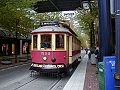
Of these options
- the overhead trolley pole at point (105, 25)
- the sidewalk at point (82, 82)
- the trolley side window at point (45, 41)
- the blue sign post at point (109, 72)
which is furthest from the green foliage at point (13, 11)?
the blue sign post at point (109, 72)

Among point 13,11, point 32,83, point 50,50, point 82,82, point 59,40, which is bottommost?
point 32,83

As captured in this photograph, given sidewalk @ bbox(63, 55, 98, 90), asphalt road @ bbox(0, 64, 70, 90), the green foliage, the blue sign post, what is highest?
the green foliage

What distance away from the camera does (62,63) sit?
18.7 m

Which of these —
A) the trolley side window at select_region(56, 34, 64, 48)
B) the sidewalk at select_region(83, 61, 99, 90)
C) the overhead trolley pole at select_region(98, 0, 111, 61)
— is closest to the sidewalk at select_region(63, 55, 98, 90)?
the sidewalk at select_region(83, 61, 99, 90)

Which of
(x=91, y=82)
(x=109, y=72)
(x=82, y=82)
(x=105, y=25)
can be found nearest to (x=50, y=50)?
(x=82, y=82)

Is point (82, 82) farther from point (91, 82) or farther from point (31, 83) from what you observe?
point (31, 83)

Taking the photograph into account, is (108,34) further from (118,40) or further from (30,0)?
(30,0)

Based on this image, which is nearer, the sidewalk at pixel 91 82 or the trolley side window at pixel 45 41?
the sidewalk at pixel 91 82

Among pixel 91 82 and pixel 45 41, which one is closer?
pixel 91 82

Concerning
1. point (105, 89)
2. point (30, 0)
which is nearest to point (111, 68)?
point (105, 89)

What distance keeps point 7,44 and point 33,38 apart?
1452 inches

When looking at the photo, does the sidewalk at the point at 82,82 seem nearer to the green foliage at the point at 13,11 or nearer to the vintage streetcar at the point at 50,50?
the vintage streetcar at the point at 50,50

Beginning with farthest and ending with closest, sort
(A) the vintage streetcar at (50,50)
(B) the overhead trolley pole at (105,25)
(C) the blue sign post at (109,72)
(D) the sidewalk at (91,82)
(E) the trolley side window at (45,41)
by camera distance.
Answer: (E) the trolley side window at (45,41) < (A) the vintage streetcar at (50,50) < (D) the sidewalk at (91,82) < (B) the overhead trolley pole at (105,25) < (C) the blue sign post at (109,72)

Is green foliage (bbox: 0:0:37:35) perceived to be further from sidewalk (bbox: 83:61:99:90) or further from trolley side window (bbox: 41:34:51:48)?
sidewalk (bbox: 83:61:99:90)
